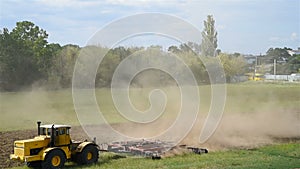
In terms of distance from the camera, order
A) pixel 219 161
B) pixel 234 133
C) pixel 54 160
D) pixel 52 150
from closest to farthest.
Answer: pixel 52 150
pixel 54 160
pixel 219 161
pixel 234 133

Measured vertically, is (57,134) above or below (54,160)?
above

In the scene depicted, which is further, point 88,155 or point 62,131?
point 88,155

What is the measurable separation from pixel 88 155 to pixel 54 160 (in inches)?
61.7

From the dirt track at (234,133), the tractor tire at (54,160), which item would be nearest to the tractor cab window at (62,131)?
the tractor tire at (54,160)

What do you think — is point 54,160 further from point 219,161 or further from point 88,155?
Answer: point 219,161

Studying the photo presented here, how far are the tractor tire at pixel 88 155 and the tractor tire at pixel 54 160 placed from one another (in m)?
0.82

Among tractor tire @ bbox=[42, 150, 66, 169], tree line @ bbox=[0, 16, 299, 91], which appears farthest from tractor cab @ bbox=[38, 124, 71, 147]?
tree line @ bbox=[0, 16, 299, 91]

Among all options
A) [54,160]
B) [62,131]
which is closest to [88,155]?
[62,131]

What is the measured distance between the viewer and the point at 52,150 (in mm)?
15758

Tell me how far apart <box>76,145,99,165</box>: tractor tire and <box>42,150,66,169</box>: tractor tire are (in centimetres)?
82

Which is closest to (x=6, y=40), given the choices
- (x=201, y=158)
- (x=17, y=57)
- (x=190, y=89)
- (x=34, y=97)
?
(x=17, y=57)

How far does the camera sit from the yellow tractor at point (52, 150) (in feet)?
51.6

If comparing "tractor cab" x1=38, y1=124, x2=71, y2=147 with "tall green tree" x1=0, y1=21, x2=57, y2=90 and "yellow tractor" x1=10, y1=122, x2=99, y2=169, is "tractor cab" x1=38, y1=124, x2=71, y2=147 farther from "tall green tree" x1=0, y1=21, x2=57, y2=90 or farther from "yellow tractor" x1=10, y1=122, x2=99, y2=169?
"tall green tree" x1=0, y1=21, x2=57, y2=90

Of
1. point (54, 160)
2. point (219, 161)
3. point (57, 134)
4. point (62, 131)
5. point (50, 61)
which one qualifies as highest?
point (50, 61)
